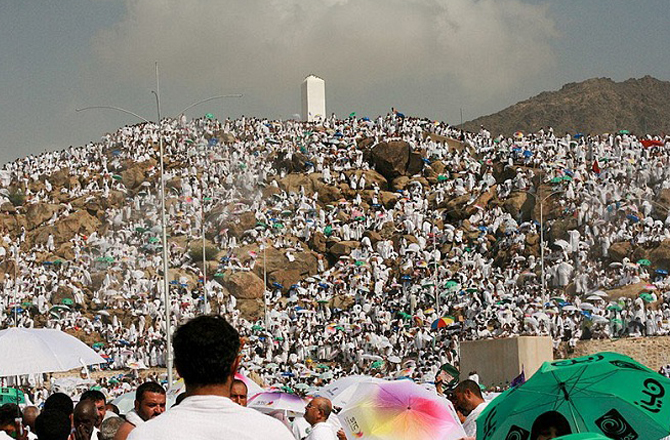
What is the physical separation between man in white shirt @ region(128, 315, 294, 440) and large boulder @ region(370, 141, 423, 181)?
62.8m

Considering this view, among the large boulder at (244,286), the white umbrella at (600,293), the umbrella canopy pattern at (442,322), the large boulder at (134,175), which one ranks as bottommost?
the umbrella canopy pattern at (442,322)

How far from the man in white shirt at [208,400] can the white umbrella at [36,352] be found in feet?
19.9

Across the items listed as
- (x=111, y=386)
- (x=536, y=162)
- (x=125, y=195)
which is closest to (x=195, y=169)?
(x=125, y=195)

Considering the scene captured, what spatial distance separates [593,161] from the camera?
5931 cm

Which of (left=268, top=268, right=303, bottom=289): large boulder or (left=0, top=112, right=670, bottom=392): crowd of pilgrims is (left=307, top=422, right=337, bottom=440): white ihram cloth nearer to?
(left=0, top=112, right=670, bottom=392): crowd of pilgrims

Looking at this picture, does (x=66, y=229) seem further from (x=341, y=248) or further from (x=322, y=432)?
(x=322, y=432)

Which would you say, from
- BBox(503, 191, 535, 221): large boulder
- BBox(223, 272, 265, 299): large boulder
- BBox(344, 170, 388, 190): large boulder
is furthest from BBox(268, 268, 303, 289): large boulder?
BBox(503, 191, 535, 221): large boulder

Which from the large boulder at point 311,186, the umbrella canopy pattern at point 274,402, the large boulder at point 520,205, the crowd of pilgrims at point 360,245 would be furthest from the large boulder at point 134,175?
the umbrella canopy pattern at point 274,402

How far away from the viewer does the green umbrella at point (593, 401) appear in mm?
5762

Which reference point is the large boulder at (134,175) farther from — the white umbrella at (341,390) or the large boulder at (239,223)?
the white umbrella at (341,390)

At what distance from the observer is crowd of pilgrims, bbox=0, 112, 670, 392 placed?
43344 mm

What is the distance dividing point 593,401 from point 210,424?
8.58ft

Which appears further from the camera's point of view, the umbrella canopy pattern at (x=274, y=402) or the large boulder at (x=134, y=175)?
the large boulder at (x=134, y=175)

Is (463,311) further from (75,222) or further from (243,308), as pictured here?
(75,222)
